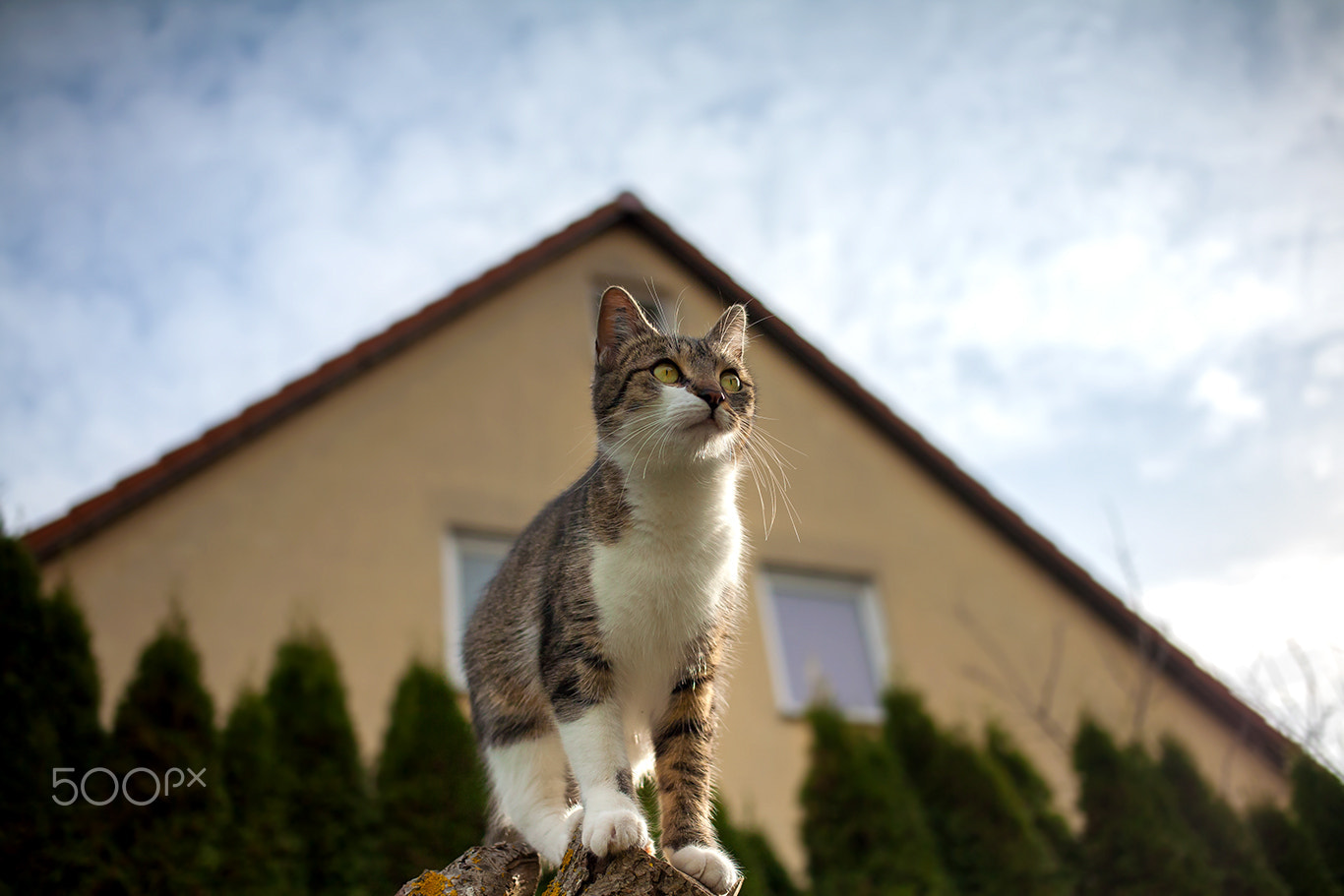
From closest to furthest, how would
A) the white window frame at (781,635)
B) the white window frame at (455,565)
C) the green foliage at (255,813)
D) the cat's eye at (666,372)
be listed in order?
the cat's eye at (666,372)
the green foliage at (255,813)
the white window frame at (455,565)
the white window frame at (781,635)

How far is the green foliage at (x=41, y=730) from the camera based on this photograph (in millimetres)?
4633

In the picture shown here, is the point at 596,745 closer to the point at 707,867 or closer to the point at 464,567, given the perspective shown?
the point at 707,867

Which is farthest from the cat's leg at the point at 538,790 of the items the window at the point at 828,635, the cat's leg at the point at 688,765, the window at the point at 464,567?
the window at the point at 828,635

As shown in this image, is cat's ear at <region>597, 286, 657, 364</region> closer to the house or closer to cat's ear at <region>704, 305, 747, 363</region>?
cat's ear at <region>704, 305, 747, 363</region>

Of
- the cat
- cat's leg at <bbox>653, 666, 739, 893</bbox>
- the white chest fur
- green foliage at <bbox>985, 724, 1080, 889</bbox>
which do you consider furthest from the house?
cat's leg at <bbox>653, 666, 739, 893</bbox>

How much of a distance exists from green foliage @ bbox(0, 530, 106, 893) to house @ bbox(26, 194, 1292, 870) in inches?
13.1

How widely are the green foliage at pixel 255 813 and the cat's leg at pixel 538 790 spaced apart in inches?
126

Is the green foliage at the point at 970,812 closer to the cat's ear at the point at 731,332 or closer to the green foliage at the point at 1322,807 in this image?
the green foliage at the point at 1322,807

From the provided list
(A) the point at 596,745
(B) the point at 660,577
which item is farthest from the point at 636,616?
(A) the point at 596,745

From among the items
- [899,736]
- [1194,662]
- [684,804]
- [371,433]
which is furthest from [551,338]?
[1194,662]

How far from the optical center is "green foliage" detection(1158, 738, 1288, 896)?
7.06 meters

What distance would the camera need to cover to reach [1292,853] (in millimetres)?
7266

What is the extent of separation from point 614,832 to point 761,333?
21.8 feet

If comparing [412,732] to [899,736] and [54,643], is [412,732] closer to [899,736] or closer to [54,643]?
[54,643]
